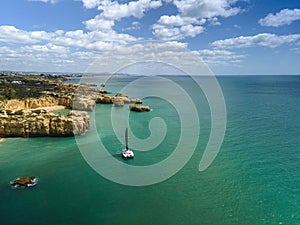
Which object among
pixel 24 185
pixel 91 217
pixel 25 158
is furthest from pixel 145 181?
pixel 25 158

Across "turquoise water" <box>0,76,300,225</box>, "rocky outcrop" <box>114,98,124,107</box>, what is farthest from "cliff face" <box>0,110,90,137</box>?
"rocky outcrop" <box>114,98,124,107</box>

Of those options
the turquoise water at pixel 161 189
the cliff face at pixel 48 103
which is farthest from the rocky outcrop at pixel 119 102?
the turquoise water at pixel 161 189

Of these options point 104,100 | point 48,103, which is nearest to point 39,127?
point 48,103

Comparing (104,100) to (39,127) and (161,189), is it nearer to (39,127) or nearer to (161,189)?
(39,127)

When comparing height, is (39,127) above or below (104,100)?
below

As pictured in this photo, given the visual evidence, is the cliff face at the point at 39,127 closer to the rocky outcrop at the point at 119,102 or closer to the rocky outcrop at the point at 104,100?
the rocky outcrop at the point at 119,102

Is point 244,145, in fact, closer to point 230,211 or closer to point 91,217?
point 230,211

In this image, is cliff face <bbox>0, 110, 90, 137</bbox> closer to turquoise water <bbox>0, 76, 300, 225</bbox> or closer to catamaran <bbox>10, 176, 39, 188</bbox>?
turquoise water <bbox>0, 76, 300, 225</bbox>

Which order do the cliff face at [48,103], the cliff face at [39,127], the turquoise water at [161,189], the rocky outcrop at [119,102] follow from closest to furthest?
the turquoise water at [161,189] < the cliff face at [39,127] < the cliff face at [48,103] < the rocky outcrop at [119,102]
